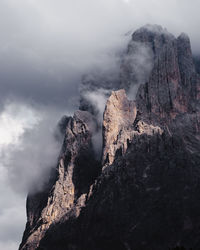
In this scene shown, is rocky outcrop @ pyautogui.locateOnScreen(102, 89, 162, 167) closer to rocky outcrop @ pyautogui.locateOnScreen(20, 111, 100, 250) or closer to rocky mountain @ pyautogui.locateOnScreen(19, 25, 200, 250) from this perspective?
rocky mountain @ pyautogui.locateOnScreen(19, 25, 200, 250)

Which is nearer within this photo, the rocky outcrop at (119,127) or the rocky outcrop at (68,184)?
the rocky outcrop at (119,127)

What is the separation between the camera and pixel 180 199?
489ft

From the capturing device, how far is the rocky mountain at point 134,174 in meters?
148

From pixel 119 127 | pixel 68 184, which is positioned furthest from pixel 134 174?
pixel 68 184

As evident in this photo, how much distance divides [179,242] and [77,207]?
34586 mm

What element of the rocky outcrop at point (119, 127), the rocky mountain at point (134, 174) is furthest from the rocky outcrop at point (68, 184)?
the rocky outcrop at point (119, 127)

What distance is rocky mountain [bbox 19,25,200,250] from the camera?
484 ft

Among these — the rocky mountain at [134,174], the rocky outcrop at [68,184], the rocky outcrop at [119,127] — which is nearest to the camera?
the rocky mountain at [134,174]

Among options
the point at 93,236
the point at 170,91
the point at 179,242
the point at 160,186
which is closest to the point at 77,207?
the point at 93,236

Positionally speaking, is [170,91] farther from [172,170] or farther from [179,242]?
[179,242]

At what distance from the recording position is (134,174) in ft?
517

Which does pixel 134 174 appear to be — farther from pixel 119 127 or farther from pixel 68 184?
pixel 68 184

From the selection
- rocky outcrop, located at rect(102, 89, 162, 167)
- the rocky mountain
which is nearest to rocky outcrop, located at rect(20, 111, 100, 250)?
the rocky mountain

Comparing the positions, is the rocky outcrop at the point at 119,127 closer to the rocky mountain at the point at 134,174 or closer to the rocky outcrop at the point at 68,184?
the rocky mountain at the point at 134,174
